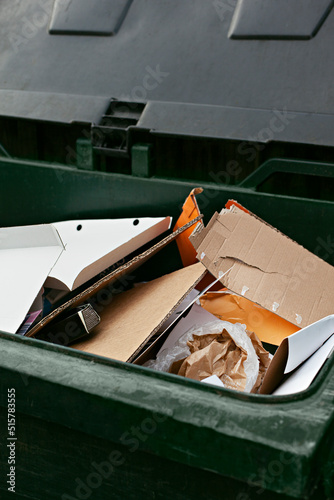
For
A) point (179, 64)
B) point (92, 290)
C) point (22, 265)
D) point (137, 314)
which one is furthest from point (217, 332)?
point (179, 64)

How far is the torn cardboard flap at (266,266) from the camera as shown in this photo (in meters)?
1.57

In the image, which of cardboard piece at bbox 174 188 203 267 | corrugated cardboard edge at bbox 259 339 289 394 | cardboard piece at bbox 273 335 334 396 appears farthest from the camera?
cardboard piece at bbox 174 188 203 267

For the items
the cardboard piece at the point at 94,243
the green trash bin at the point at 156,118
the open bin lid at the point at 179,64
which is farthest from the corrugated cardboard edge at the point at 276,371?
the open bin lid at the point at 179,64

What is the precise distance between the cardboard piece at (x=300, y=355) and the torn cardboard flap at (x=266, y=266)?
0.39m

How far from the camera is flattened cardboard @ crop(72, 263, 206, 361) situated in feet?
4.54

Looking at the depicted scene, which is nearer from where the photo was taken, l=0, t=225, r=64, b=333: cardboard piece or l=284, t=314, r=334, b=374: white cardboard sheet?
l=284, t=314, r=334, b=374: white cardboard sheet

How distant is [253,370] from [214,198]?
1.92 feet

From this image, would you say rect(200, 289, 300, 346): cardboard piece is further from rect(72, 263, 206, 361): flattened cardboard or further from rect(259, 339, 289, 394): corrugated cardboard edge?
rect(259, 339, 289, 394): corrugated cardboard edge

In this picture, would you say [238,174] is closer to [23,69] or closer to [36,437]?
[23,69]

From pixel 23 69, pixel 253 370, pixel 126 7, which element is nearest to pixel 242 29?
pixel 126 7

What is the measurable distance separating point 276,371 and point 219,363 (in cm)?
27

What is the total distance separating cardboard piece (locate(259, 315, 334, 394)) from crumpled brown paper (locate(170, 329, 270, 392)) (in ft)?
0.66

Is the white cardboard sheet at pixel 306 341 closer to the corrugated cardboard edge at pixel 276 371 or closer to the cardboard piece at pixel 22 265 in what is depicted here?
the corrugated cardboard edge at pixel 276 371

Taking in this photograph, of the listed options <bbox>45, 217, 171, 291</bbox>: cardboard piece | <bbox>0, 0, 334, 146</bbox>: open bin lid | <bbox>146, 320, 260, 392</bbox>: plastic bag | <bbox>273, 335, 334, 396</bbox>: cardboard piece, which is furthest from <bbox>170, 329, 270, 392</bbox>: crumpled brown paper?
<bbox>0, 0, 334, 146</bbox>: open bin lid
